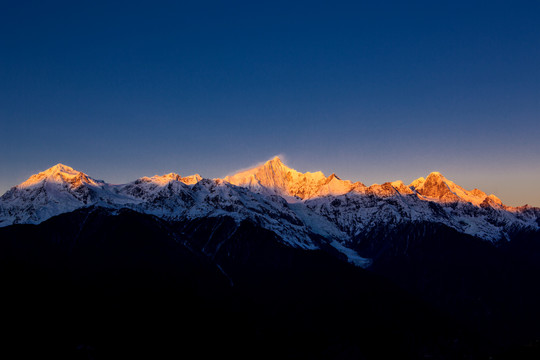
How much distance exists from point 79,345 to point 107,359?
11885 mm

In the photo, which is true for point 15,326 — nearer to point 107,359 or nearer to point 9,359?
point 9,359

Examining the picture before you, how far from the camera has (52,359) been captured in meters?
182

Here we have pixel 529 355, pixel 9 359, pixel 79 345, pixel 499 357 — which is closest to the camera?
pixel 529 355

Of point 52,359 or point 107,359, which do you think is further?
point 107,359

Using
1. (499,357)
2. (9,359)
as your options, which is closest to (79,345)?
(9,359)

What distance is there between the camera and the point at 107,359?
19788cm

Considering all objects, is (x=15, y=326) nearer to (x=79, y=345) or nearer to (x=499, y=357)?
(x=79, y=345)

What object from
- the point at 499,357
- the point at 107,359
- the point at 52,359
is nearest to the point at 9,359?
the point at 52,359

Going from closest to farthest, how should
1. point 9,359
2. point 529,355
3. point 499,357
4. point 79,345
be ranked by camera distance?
point 529,355 < point 499,357 < point 9,359 < point 79,345

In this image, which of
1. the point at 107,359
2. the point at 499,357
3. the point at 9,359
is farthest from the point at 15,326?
the point at 499,357

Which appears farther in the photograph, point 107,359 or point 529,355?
point 107,359

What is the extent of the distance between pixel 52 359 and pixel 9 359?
13.9 metres

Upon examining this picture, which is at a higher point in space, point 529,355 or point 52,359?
point 529,355

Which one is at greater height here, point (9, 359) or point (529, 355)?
point (529, 355)
